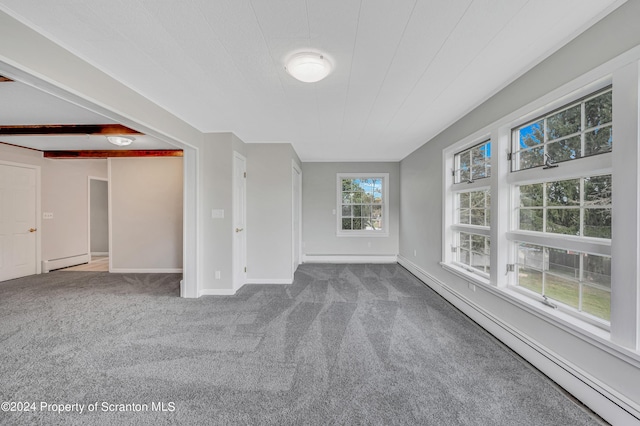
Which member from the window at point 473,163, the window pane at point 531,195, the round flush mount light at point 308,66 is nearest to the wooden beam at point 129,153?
the round flush mount light at point 308,66

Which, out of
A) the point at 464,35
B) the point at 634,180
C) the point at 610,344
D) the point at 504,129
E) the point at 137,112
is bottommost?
the point at 610,344

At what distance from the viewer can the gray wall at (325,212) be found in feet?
19.1

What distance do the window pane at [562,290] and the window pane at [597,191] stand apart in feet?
1.97

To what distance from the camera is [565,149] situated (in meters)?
1.82

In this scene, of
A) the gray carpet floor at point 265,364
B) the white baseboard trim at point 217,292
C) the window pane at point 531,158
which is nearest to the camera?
the gray carpet floor at point 265,364

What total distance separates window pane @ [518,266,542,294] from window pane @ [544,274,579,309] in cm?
8

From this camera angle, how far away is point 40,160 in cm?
475

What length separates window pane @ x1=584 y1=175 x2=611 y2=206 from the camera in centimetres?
154

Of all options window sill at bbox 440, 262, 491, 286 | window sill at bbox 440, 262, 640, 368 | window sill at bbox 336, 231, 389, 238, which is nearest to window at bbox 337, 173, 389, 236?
window sill at bbox 336, 231, 389, 238

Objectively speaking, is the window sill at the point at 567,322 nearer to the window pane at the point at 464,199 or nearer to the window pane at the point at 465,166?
the window pane at the point at 464,199

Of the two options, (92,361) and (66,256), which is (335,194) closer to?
(92,361)

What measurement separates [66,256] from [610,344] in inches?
323

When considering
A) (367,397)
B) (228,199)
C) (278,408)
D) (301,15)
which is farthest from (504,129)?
(228,199)

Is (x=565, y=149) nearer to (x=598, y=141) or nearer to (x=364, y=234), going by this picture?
(x=598, y=141)
